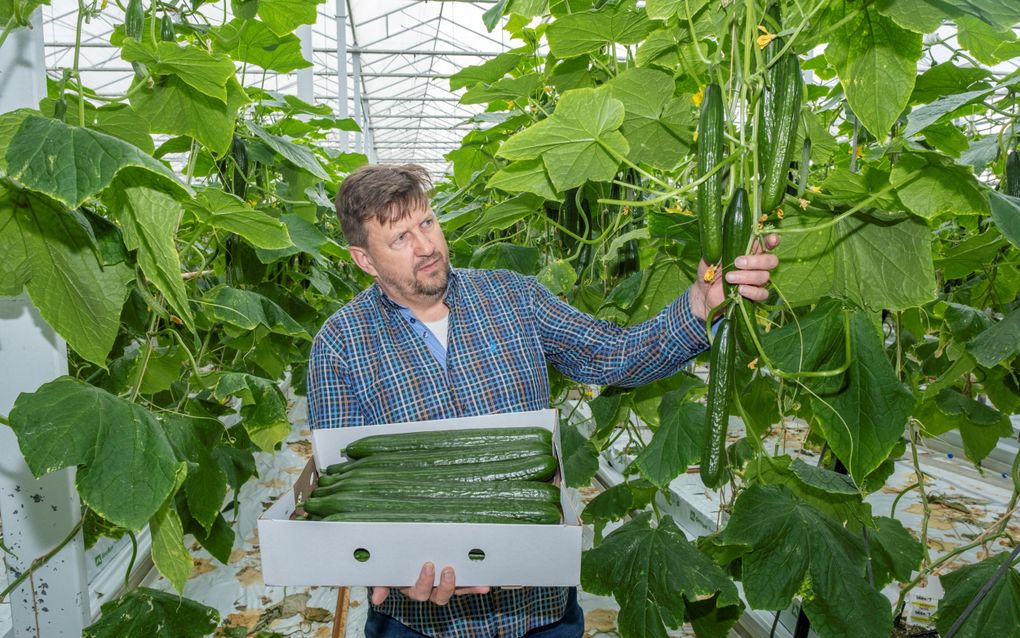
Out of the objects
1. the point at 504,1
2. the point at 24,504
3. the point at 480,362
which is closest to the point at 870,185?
the point at 504,1

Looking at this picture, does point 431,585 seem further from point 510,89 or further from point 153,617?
point 510,89

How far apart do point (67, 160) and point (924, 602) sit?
2.66 m

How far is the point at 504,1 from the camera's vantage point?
1.45 m

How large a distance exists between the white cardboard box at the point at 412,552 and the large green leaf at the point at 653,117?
75 cm

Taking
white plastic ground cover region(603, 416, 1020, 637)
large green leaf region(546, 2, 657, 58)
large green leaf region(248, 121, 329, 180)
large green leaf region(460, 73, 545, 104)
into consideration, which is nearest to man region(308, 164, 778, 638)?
large green leaf region(248, 121, 329, 180)

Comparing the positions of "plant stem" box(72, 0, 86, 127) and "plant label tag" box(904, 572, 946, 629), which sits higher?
"plant stem" box(72, 0, 86, 127)

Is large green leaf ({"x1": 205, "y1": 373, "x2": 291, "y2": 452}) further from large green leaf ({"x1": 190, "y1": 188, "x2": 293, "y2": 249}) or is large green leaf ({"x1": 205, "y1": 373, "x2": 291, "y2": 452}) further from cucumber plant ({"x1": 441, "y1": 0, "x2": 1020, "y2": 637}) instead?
cucumber plant ({"x1": 441, "y1": 0, "x2": 1020, "y2": 637})

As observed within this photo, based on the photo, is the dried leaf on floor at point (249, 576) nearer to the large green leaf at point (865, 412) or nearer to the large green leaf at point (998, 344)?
the large green leaf at point (865, 412)

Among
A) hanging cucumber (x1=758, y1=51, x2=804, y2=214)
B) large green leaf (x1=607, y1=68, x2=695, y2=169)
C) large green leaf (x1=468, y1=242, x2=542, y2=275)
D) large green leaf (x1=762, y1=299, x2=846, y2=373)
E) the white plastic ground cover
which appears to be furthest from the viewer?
the white plastic ground cover

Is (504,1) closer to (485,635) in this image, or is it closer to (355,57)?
(485,635)

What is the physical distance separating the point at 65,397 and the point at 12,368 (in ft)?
0.96

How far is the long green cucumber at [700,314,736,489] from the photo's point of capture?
1.06 m

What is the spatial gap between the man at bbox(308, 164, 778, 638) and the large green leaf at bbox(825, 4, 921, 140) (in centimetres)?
73

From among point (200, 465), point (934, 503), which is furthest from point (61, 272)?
point (934, 503)
